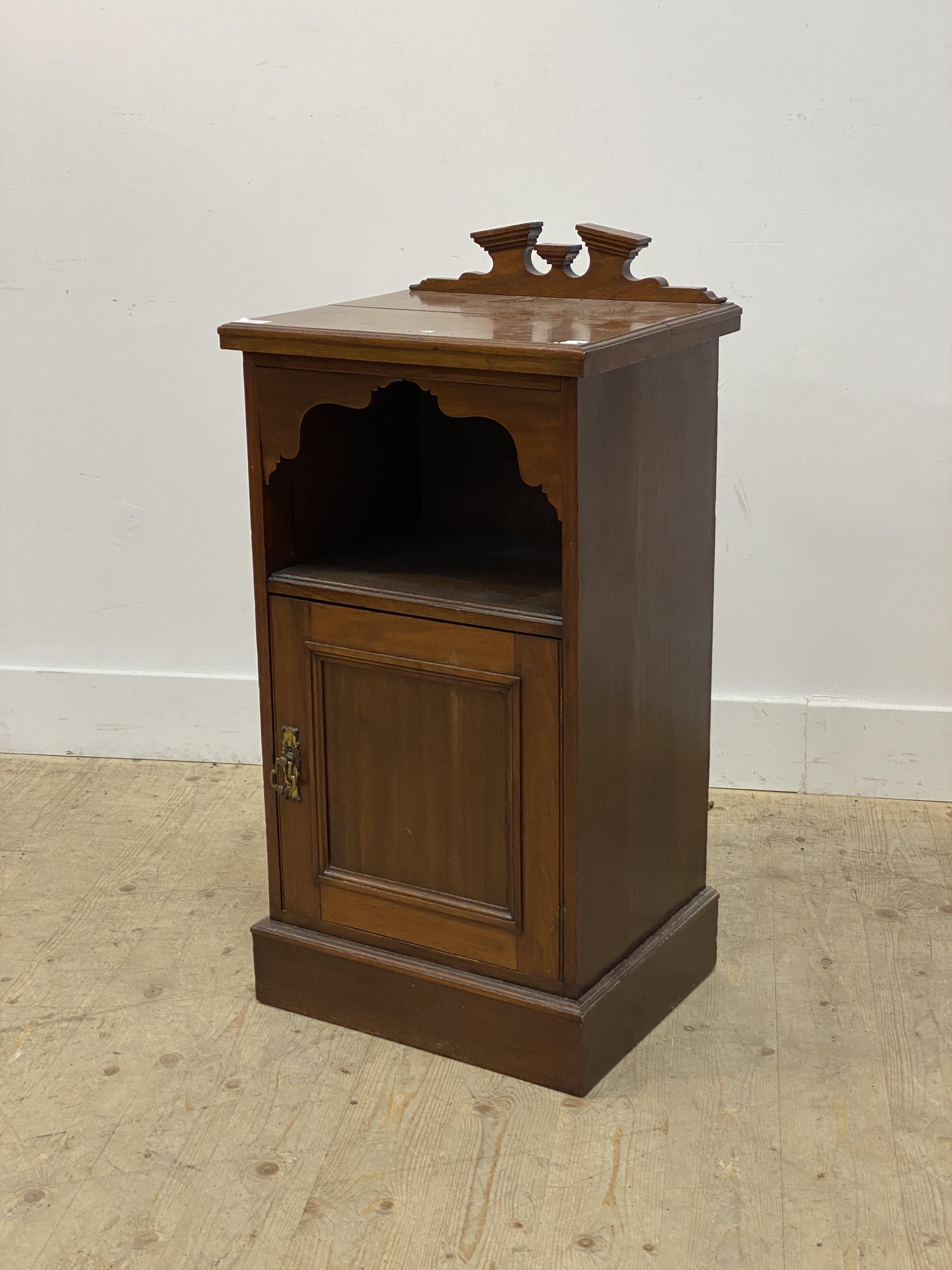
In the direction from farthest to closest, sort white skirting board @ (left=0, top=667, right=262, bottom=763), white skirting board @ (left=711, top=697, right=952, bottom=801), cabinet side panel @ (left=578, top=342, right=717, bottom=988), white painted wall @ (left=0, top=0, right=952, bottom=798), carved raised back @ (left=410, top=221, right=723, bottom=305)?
1. white skirting board @ (left=0, top=667, right=262, bottom=763)
2. white skirting board @ (left=711, top=697, right=952, bottom=801)
3. white painted wall @ (left=0, top=0, right=952, bottom=798)
4. carved raised back @ (left=410, top=221, right=723, bottom=305)
5. cabinet side panel @ (left=578, top=342, right=717, bottom=988)

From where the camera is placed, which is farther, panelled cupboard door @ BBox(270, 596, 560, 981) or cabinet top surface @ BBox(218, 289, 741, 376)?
panelled cupboard door @ BBox(270, 596, 560, 981)

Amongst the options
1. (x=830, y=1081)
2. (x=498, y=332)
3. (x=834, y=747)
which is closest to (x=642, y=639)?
(x=498, y=332)

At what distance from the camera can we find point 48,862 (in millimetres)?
3047

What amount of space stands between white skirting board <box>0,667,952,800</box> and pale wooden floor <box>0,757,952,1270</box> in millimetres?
291

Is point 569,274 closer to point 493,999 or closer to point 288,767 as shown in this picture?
point 288,767

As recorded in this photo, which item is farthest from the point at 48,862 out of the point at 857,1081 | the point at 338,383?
the point at 857,1081

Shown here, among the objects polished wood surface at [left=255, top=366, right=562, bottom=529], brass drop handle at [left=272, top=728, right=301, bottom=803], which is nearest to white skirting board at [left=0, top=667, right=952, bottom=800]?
polished wood surface at [left=255, top=366, right=562, bottom=529]

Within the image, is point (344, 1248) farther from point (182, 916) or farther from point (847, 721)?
point (847, 721)

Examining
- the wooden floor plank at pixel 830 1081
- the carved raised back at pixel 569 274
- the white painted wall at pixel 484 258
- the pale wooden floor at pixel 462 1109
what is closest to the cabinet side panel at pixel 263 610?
the pale wooden floor at pixel 462 1109

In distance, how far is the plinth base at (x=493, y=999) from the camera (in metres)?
2.26

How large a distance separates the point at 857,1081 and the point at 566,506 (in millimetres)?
1009

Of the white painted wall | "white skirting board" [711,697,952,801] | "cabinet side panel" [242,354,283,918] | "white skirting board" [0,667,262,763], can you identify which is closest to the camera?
"cabinet side panel" [242,354,283,918]

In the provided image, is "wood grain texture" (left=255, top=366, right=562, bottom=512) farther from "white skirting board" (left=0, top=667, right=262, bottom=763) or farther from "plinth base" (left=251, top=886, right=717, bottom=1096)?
"white skirting board" (left=0, top=667, right=262, bottom=763)

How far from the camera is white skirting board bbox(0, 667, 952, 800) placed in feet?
10.6
